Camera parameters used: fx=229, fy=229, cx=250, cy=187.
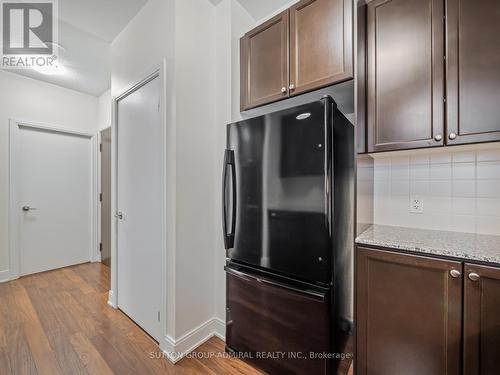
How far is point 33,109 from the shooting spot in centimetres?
316

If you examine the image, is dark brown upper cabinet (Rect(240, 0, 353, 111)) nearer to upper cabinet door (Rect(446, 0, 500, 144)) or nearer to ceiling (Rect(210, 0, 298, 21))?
ceiling (Rect(210, 0, 298, 21))

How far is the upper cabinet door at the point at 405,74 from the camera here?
120 cm

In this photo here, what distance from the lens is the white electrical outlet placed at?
1.55 metres

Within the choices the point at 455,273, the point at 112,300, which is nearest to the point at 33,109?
the point at 112,300

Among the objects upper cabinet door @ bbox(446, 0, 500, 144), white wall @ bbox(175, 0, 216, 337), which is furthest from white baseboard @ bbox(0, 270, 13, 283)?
upper cabinet door @ bbox(446, 0, 500, 144)

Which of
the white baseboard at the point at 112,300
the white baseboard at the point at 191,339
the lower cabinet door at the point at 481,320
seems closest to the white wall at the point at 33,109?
the white baseboard at the point at 112,300

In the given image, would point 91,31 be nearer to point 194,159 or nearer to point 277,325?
point 194,159

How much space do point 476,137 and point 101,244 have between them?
14.9 feet

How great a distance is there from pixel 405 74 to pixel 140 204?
210 centimetres

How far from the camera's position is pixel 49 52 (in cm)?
258

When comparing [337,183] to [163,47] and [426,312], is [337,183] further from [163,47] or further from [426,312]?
[163,47]

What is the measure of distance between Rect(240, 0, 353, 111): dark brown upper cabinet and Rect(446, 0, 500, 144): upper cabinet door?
487 mm

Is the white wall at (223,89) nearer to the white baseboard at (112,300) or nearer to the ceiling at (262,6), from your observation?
the ceiling at (262,6)

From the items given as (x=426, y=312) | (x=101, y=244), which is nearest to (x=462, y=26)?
(x=426, y=312)
